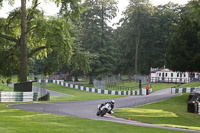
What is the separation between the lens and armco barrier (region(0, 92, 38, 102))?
93.1 feet

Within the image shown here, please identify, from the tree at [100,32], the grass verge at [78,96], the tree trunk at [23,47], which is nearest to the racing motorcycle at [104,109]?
the grass verge at [78,96]

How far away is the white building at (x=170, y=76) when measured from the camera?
65.8m

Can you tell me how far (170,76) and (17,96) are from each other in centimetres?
4760

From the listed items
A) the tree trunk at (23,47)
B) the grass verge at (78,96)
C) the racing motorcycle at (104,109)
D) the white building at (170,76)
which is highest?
the tree trunk at (23,47)

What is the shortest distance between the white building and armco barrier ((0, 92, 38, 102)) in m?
41.2

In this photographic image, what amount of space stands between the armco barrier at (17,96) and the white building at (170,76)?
135 ft

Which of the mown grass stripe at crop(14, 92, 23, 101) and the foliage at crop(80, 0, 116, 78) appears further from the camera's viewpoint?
the foliage at crop(80, 0, 116, 78)

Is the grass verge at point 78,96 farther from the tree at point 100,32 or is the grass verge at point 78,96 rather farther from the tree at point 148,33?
the tree at point 148,33

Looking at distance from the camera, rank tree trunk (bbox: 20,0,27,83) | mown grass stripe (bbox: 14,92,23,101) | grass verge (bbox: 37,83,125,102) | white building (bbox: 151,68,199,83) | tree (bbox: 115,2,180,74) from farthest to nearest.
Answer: tree (bbox: 115,2,180,74) < white building (bbox: 151,68,199,83) < grass verge (bbox: 37,83,125,102) < tree trunk (bbox: 20,0,27,83) < mown grass stripe (bbox: 14,92,23,101)

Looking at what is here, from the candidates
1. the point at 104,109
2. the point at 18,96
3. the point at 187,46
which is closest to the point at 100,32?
the point at 187,46

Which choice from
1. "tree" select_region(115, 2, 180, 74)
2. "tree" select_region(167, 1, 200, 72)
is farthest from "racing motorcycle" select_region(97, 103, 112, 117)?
"tree" select_region(115, 2, 180, 74)

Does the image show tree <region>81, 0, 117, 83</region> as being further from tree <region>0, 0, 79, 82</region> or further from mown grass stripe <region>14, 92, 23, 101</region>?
mown grass stripe <region>14, 92, 23, 101</region>

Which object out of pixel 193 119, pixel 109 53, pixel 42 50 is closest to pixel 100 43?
pixel 109 53

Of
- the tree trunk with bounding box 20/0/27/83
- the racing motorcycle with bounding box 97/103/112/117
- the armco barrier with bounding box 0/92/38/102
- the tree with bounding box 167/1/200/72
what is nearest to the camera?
the racing motorcycle with bounding box 97/103/112/117
